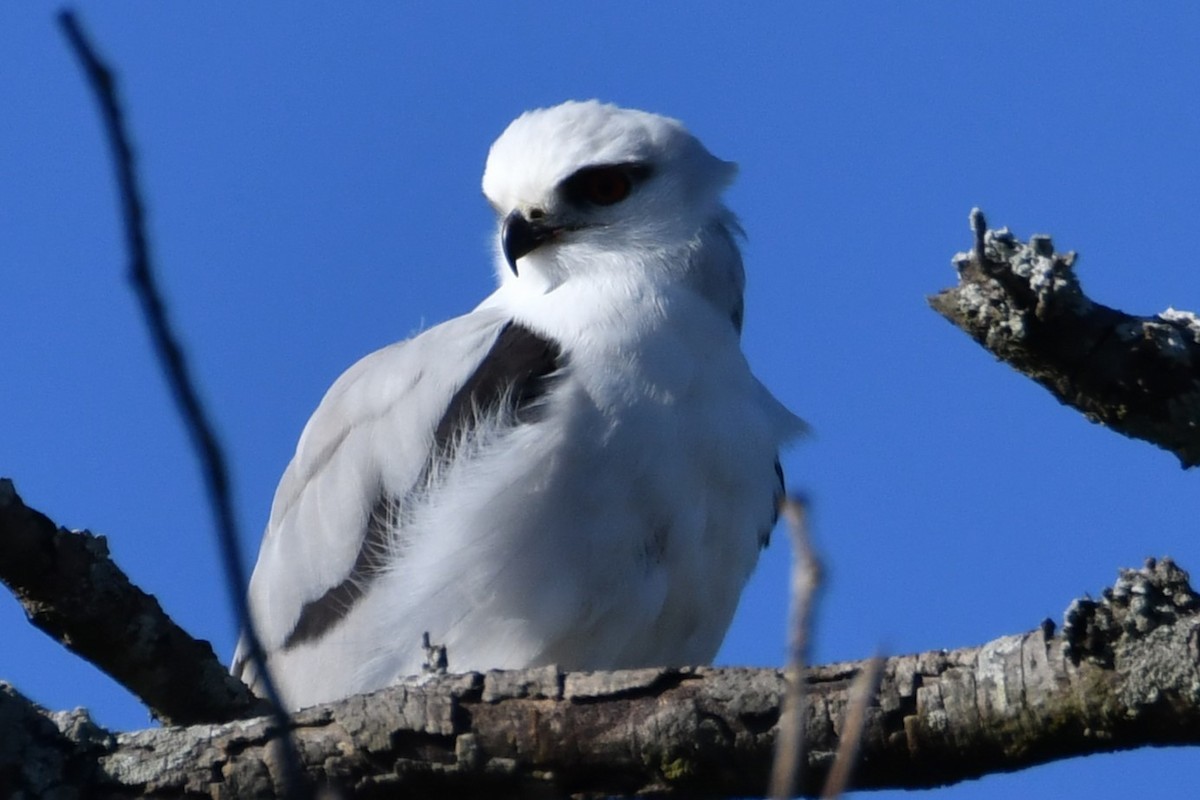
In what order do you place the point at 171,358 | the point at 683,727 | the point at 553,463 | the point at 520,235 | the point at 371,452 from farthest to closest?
the point at 520,235
the point at 371,452
the point at 553,463
the point at 683,727
the point at 171,358

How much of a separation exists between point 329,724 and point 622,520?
71.0 inches

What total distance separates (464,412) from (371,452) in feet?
1.59

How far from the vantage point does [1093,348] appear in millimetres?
3215

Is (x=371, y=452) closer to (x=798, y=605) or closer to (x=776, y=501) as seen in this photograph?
(x=776, y=501)

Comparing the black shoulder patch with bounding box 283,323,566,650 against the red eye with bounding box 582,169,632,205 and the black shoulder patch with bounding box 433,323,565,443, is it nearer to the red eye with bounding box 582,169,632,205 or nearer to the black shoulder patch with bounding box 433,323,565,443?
the black shoulder patch with bounding box 433,323,565,443

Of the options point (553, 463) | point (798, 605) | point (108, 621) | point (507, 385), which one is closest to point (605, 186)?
point (507, 385)

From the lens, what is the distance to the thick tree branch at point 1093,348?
3162mm

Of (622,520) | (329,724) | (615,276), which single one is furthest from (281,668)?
(329,724)

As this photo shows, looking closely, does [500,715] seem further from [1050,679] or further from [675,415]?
[675,415]

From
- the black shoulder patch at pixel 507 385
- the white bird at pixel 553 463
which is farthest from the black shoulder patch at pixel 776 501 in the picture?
the black shoulder patch at pixel 507 385

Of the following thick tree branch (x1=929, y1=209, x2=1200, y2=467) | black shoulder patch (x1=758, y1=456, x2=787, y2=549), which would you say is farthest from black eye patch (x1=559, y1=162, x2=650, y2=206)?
thick tree branch (x1=929, y1=209, x2=1200, y2=467)

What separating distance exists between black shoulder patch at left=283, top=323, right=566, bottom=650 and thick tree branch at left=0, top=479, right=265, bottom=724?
106cm

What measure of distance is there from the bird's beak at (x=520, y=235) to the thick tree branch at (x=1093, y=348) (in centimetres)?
338

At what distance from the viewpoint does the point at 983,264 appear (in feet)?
10.9
